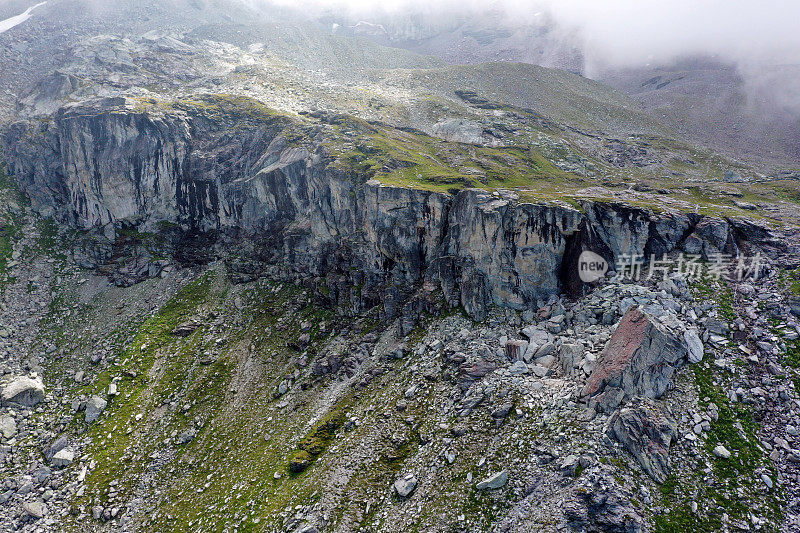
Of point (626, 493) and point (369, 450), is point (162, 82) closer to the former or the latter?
point (369, 450)

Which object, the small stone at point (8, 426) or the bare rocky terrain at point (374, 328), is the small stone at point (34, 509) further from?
the small stone at point (8, 426)

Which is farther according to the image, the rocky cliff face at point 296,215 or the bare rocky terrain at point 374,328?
the rocky cliff face at point 296,215

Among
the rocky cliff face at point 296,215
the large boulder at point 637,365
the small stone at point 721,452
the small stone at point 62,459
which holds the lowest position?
the small stone at point 62,459

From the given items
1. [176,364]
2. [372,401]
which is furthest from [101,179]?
[372,401]

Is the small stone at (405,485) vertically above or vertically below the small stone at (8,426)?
above

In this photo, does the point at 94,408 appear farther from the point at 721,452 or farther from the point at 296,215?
the point at 721,452

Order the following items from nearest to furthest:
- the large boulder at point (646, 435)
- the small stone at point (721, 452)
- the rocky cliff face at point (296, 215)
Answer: the small stone at point (721, 452)
the large boulder at point (646, 435)
the rocky cliff face at point (296, 215)

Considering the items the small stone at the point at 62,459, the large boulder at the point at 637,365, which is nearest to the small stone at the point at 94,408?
the small stone at the point at 62,459

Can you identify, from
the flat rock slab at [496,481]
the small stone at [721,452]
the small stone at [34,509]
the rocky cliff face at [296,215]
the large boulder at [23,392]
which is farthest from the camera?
the large boulder at [23,392]
